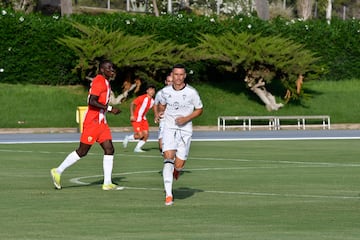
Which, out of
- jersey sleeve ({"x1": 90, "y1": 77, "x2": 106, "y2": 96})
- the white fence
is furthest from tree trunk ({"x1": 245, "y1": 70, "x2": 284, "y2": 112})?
jersey sleeve ({"x1": 90, "y1": 77, "x2": 106, "y2": 96})

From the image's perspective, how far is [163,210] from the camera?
48.7ft

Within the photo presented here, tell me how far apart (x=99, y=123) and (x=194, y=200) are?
2.81 meters

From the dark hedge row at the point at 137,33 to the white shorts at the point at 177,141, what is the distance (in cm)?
3791

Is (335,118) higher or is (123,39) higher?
(123,39)

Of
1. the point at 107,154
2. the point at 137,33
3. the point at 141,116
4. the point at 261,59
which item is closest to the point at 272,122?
the point at 261,59

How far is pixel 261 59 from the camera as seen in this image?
51.6m

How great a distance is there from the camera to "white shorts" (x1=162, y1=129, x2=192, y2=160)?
16.1 metres

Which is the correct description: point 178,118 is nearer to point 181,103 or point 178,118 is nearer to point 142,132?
point 181,103

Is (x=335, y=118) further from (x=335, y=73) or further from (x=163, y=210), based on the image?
(x=163, y=210)

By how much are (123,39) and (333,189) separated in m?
34.6

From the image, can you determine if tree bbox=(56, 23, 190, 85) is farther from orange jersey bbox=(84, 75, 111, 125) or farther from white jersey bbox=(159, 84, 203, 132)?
white jersey bbox=(159, 84, 203, 132)

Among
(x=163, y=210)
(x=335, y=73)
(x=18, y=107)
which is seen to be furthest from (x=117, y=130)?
(x=163, y=210)

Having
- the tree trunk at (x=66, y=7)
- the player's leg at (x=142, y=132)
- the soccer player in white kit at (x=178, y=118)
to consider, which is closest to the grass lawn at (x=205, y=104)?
the tree trunk at (x=66, y=7)

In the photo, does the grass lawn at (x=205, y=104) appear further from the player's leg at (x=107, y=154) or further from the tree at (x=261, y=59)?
the player's leg at (x=107, y=154)
